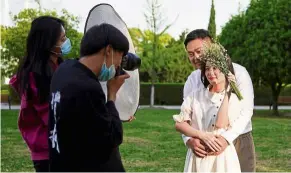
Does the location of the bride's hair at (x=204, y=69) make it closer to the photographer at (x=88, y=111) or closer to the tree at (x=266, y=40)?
the photographer at (x=88, y=111)

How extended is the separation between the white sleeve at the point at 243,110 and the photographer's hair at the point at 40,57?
42.4 inches

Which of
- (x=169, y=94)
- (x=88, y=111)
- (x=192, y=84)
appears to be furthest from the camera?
(x=169, y=94)

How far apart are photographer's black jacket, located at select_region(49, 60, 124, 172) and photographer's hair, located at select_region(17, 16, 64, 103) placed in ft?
2.35

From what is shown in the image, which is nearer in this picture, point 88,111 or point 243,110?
point 88,111

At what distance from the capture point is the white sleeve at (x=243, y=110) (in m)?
3.00

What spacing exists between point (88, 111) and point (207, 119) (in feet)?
4.01

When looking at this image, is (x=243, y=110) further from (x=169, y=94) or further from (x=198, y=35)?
(x=169, y=94)

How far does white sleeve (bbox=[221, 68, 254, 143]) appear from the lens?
118 inches

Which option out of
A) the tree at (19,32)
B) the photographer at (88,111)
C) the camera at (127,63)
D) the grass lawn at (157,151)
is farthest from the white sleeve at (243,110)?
the tree at (19,32)

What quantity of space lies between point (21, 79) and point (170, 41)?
117ft

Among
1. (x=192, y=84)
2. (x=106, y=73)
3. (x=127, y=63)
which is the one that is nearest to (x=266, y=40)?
(x=192, y=84)

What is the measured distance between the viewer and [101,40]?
2.09 metres

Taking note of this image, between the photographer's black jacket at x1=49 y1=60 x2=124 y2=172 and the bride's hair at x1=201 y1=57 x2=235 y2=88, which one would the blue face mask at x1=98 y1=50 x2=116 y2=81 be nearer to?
the photographer's black jacket at x1=49 y1=60 x2=124 y2=172

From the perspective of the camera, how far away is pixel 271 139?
1086 centimetres
